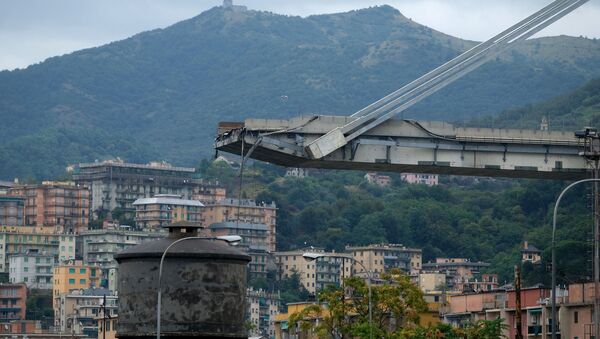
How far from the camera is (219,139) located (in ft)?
318

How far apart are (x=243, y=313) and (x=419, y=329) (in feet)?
146

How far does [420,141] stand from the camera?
322 feet

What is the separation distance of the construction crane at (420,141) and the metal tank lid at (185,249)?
38792 mm

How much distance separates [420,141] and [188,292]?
4634 cm

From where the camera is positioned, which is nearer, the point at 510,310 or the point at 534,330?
the point at 534,330

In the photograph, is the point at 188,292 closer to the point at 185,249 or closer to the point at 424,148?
the point at 185,249

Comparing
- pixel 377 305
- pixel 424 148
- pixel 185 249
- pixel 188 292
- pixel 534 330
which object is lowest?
pixel 534 330

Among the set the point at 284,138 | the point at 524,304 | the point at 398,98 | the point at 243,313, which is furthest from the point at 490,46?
the point at 243,313

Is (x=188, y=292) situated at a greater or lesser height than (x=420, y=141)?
lesser

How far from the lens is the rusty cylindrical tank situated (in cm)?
5284

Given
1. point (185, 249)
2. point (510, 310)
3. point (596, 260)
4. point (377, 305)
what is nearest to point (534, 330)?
point (510, 310)

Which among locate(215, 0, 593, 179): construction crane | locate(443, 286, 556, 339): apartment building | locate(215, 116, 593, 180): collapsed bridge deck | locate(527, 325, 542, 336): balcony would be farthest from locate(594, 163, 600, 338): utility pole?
locate(527, 325, 542, 336): balcony

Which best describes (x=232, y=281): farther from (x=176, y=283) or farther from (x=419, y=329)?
(x=419, y=329)

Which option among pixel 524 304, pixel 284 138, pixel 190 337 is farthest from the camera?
pixel 524 304
